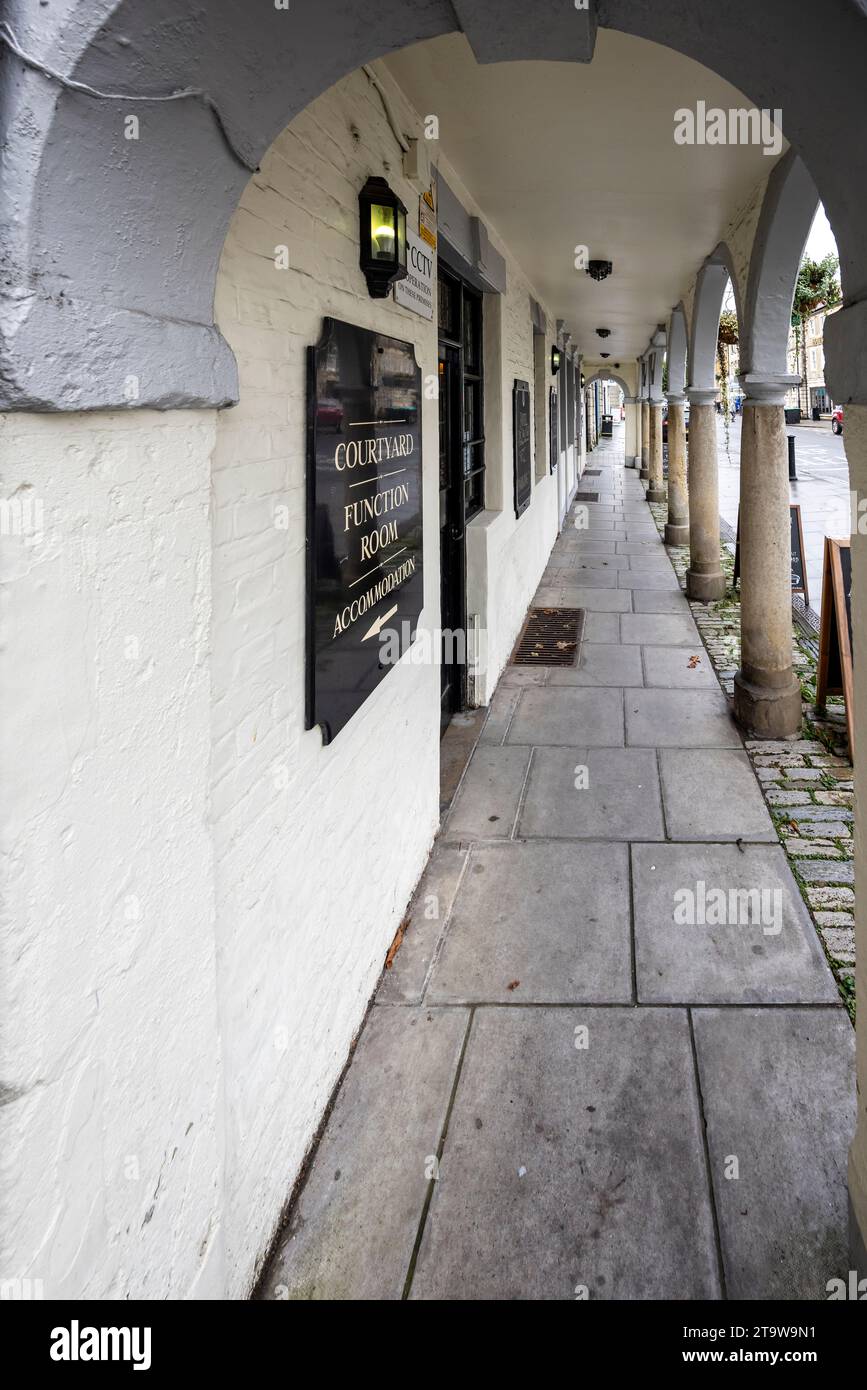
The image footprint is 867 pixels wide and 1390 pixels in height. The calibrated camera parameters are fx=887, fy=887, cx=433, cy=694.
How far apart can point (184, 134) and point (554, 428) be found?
11565mm

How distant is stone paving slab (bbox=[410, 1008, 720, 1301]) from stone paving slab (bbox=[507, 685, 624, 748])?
9.14 feet

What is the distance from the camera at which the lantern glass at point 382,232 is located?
2.82 metres

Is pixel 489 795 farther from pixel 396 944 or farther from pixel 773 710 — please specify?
pixel 773 710

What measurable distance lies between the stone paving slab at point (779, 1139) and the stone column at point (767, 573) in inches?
116

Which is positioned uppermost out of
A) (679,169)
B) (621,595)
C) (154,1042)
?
(679,169)

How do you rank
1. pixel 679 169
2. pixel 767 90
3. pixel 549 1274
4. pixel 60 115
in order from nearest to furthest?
pixel 60 115
pixel 767 90
pixel 549 1274
pixel 679 169

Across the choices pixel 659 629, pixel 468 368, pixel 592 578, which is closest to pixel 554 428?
pixel 592 578

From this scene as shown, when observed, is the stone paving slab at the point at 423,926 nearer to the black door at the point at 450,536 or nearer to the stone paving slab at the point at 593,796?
the stone paving slab at the point at 593,796

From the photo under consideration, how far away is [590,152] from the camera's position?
4.37 meters
